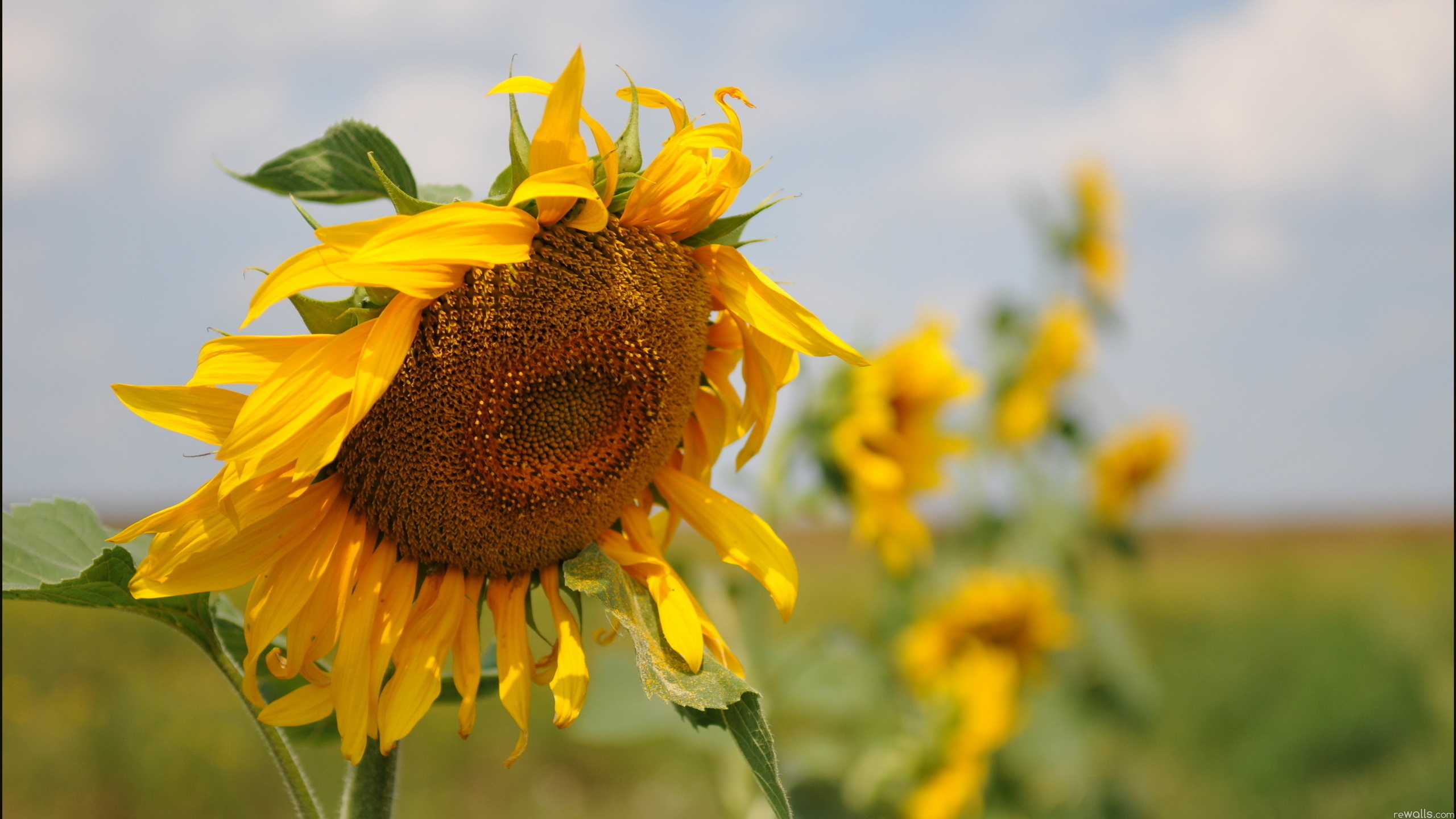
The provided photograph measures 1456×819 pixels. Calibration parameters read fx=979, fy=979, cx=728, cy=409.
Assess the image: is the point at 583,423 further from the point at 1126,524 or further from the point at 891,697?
the point at 1126,524

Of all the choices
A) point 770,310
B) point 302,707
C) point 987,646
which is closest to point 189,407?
point 302,707

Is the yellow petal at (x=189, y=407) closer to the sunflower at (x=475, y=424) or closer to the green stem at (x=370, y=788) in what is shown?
the sunflower at (x=475, y=424)

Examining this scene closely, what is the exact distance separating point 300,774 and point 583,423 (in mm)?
449

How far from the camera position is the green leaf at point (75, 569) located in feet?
2.99

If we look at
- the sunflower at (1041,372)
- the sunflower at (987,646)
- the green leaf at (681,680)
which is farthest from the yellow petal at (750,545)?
the sunflower at (1041,372)

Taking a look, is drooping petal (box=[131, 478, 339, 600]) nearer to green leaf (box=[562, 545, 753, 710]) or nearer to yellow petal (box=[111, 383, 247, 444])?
yellow petal (box=[111, 383, 247, 444])

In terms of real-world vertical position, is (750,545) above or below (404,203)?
below

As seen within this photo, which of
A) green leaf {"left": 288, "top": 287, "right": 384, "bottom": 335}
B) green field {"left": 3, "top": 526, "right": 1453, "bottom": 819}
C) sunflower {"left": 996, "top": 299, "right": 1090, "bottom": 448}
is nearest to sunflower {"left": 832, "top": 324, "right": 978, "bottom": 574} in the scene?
green field {"left": 3, "top": 526, "right": 1453, "bottom": 819}

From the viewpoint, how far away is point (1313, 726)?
9.07m

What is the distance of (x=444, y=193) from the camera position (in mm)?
1013

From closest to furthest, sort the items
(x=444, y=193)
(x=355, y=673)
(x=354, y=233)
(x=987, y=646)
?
(x=354, y=233) < (x=355, y=673) < (x=444, y=193) < (x=987, y=646)

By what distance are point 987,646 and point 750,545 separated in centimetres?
318

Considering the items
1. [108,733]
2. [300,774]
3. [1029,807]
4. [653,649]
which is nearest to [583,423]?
[653,649]

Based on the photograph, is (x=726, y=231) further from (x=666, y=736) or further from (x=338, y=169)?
(x=666, y=736)
